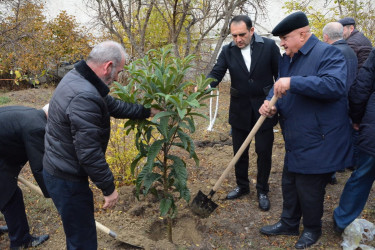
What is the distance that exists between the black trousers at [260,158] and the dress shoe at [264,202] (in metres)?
0.06

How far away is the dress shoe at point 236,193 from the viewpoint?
4016 millimetres

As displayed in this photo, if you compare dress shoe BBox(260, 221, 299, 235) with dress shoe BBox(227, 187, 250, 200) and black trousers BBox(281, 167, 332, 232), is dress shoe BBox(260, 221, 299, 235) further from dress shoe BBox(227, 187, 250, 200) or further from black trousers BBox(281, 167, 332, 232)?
dress shoe BBox(227, 187, 250, 200)

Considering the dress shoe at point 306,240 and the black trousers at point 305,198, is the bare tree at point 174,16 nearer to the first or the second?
the black trousers at point 305,198

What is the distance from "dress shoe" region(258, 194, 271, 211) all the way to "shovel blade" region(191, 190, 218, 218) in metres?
0.71

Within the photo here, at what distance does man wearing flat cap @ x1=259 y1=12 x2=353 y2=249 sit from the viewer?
258cm

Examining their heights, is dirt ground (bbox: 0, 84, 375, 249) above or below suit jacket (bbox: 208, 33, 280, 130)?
below

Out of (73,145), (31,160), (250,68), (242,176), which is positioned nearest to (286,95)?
(250,68)

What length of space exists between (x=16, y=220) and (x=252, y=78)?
9.56ft

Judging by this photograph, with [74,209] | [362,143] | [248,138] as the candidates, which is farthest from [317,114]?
[74,209]

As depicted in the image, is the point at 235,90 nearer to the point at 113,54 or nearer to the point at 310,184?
the point at 310,184

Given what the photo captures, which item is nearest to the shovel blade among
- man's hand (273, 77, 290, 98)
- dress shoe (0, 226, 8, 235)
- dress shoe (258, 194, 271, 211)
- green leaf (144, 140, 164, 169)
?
dress shoe (258, 194, 271, 211)

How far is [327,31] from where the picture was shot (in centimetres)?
425

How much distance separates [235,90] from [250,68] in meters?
0.32

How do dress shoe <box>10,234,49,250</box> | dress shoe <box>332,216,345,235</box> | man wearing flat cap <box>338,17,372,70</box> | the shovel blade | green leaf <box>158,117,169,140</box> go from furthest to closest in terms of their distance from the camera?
1. man wearing flat cap <box>338,17,372,70</box>
2. the shovel blade
3. dress shoe <box>10,234,49,250</box>
4. dress shoe <box>332,216,345,235</box>
5. green leaf <box>158,117,169,140</box>
